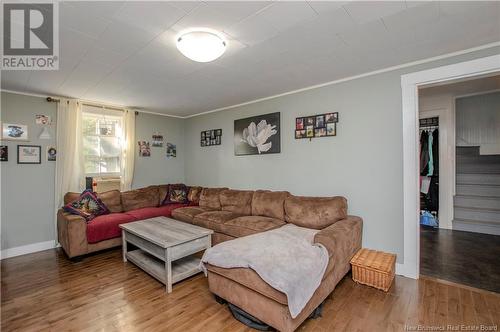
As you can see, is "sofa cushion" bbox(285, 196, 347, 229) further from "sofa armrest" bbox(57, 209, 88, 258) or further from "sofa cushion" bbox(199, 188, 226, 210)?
"sofa armrest" bbox(57, 209, 88, 258)

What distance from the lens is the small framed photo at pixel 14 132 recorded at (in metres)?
3.40

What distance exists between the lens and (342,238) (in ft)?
7.72

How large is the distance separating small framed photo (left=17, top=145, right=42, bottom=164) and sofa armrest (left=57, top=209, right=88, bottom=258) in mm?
1147

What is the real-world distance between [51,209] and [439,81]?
5.64 meters

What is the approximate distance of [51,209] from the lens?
380cm

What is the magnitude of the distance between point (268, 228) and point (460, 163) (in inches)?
183

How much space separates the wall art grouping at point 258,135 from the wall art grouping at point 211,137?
0.49 meters

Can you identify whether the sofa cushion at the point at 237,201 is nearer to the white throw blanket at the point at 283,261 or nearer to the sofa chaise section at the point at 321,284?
the sofa chaise section at the point at 321,284

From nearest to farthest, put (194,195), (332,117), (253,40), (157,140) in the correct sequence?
(253,40)
(332,117)
(194,195)
(157,140)

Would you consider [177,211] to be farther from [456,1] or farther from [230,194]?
[456,1]

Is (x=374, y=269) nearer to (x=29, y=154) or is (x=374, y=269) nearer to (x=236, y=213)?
(x=236, y=213)

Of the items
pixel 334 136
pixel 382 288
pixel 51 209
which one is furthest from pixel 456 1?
pixel 51 209

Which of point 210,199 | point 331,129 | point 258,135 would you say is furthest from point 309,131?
point 210,199

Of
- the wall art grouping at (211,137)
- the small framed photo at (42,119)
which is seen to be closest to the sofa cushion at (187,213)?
the wall art grouping at (211,137)
